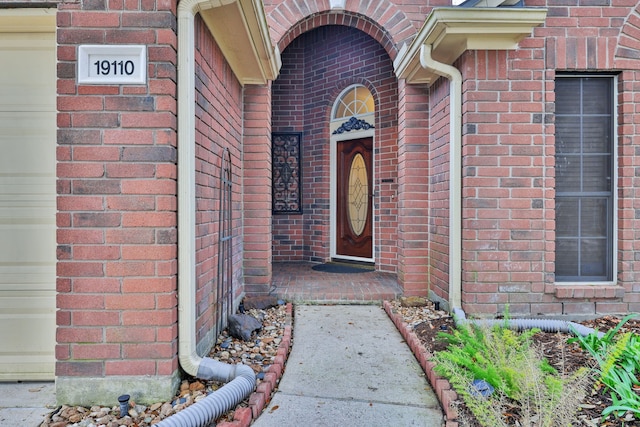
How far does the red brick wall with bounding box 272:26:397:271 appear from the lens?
5.77 m

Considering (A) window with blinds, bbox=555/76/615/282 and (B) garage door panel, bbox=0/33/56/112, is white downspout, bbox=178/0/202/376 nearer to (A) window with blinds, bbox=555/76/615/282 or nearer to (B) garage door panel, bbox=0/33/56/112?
(B) garage door panel, bbox=0/33/56/112

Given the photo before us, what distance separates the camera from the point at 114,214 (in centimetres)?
208

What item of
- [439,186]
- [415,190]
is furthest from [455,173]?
[415,190]

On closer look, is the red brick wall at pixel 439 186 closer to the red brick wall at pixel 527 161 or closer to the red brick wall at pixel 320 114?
the red brick wall at pixel 527 161

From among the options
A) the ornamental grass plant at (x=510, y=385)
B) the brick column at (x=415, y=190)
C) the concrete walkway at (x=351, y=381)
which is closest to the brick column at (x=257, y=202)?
the concrete walkway at (x=351, y=381)

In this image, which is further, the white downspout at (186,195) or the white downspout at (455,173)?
the white downspout at (455,173)

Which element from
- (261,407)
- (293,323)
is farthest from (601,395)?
(293,323)

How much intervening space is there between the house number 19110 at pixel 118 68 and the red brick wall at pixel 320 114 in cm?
412

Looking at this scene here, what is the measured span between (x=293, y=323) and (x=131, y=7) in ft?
8.83

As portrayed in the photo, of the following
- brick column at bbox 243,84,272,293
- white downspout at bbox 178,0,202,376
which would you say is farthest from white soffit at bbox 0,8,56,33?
brick column at bbox 243,84,272,293

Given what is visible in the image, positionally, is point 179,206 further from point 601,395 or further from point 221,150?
point 601,395

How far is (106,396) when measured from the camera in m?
2.07

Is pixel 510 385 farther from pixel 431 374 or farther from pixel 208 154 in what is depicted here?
pixel 208 154

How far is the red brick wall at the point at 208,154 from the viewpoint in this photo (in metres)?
2.48
